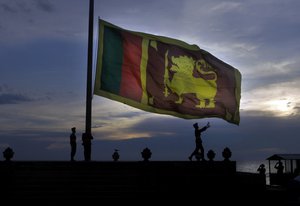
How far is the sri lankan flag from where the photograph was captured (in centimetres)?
1948

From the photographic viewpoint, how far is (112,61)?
19.5 m

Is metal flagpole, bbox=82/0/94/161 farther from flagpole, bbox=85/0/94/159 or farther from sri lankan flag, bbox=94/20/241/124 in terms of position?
sri lankan flag, bbox=94/20/241/124

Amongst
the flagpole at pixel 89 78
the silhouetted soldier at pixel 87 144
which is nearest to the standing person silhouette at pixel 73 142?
the silhouetted soldier at pixel 87 144

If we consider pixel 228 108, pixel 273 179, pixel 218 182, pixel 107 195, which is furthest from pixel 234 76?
pixel 273 179

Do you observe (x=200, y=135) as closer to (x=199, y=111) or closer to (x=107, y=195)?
(x=199, y=111)

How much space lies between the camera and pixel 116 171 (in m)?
19.2

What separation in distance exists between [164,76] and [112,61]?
9.25 feet

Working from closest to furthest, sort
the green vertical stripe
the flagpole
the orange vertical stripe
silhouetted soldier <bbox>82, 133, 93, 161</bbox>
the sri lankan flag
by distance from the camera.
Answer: the flagpole → silhouetted soldier <bbox>82, 133, 93, 161</bbox> → the green vertical stripe → the sri lankan flag → the orange vertical stripe

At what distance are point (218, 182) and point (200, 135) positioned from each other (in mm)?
3216

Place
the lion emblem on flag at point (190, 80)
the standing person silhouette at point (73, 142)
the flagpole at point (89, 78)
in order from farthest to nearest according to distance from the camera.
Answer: the standing person silhouette at point (73, 142) < the lion emblem on flag at point (190, 80) < the flagpole at point (89, 78)

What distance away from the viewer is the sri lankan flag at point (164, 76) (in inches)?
767

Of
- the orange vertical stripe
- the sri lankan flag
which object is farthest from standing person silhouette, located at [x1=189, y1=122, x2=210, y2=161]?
the orange vertical stripe

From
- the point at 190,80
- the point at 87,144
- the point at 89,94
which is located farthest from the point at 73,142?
the point at 190,80

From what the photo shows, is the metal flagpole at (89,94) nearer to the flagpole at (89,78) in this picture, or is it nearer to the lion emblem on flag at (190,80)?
the flagpole at (89,78)
